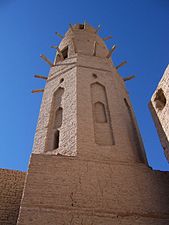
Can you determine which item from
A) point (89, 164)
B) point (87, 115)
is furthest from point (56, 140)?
point (89, 164)

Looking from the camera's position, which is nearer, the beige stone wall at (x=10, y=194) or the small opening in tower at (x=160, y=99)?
the beige stone wall at (x=10, y=194)

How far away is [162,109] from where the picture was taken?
20.7 ft

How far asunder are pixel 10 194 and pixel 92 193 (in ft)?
8.27

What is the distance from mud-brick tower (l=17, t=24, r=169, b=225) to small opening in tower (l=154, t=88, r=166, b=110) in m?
1.24

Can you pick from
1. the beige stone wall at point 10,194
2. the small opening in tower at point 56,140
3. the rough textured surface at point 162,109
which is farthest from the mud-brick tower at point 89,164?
the beige stone wall at point 10,194

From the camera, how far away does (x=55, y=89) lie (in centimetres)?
925

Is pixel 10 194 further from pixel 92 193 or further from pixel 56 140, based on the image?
pixel 92 193

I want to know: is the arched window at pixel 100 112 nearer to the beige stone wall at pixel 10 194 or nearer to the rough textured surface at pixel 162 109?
the rough textured surface at pixel 162 109

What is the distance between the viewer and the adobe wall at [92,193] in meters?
4.71

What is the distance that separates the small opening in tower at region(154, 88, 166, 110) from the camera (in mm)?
6422

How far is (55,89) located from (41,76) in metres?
2.00

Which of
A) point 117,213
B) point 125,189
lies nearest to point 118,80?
point 125,189

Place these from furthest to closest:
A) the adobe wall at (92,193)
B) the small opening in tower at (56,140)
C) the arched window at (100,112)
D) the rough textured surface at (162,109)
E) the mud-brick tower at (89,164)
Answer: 1. the arched window at (100,112)
2. the small opening in tower at (56,140)
3. the rough textured surface at (162,109)
4. the mud-brick tower at (89,164)
5. the adobe wall at (92,193)

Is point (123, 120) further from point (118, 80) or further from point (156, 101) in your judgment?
point (118, 80)
